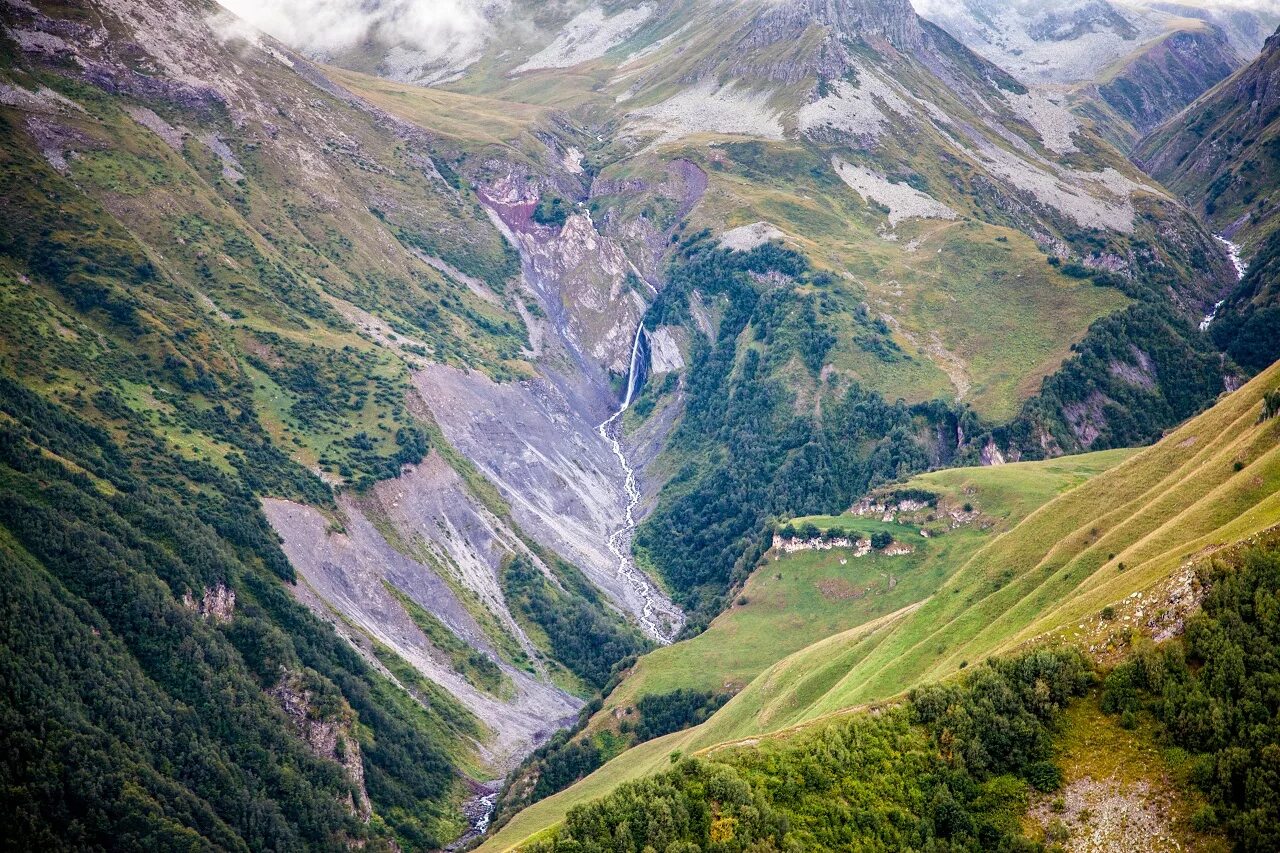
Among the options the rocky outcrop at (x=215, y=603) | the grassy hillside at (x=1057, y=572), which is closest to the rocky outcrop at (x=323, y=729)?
the rocky outcrop at (x=215, y=603)

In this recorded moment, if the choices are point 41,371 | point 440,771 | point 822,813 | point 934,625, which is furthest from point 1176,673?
point 41,371

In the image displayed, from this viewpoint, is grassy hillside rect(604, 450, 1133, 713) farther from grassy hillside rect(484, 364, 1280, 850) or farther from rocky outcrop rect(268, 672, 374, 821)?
rocky outcrop rect(268, 672, 374, 821)

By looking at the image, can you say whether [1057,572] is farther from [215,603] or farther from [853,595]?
[215,603]

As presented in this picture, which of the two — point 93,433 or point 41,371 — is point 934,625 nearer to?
point 93,433

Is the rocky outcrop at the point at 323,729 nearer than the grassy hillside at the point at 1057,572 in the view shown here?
No

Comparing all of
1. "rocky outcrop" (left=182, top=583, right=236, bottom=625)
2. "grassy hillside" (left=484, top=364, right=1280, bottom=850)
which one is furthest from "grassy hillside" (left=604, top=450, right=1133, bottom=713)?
"rocky outcrop" (left=182, top=583, right=236, bottom=625)

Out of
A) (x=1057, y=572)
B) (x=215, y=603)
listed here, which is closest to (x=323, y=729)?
(x=215, y=603)

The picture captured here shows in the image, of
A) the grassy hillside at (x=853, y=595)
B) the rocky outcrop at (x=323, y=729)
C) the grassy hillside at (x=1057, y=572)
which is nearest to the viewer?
the grassy hillside at (x=1057, y=572)

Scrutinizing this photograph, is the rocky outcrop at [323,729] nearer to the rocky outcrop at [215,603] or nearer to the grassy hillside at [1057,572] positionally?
the rocky outcrop at [215,603]

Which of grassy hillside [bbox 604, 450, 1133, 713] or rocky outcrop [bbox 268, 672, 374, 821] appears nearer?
rocky outcrop [bbox 268, 672, 374, 821]
